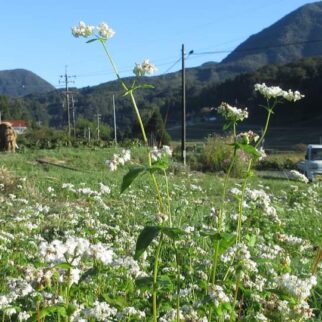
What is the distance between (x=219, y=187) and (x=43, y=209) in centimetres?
957

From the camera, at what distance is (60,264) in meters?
2.29

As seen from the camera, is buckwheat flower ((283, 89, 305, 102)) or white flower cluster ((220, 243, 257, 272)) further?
buckwheat flower ((283, 89, 305, 102))

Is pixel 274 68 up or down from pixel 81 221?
up

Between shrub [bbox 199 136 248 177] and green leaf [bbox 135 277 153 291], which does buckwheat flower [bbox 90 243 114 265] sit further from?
shrub [bbox 199 136 248 177]

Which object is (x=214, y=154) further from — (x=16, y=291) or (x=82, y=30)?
(x=16, y=291)

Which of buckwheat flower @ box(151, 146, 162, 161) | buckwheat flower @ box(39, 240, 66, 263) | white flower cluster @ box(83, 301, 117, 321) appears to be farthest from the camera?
buckwheat flower @ box(151, 146, 162, 161)

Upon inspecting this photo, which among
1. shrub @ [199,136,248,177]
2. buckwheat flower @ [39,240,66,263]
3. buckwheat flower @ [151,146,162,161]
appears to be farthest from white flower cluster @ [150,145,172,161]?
shrub @ [199,136,248,177]

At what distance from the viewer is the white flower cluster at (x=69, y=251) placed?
89.8 inches

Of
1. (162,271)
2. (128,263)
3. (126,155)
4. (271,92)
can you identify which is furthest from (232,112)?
(162,271)

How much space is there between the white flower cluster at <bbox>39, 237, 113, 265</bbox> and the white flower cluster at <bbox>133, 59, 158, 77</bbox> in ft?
2.99

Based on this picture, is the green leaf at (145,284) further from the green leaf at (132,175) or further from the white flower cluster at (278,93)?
the white flower cluster at (278,93)

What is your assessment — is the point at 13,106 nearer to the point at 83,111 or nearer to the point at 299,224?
the point at 83,111

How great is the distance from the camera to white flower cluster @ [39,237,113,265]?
2281 mm

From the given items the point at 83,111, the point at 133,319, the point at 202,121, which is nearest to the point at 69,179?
the point at 133,319
